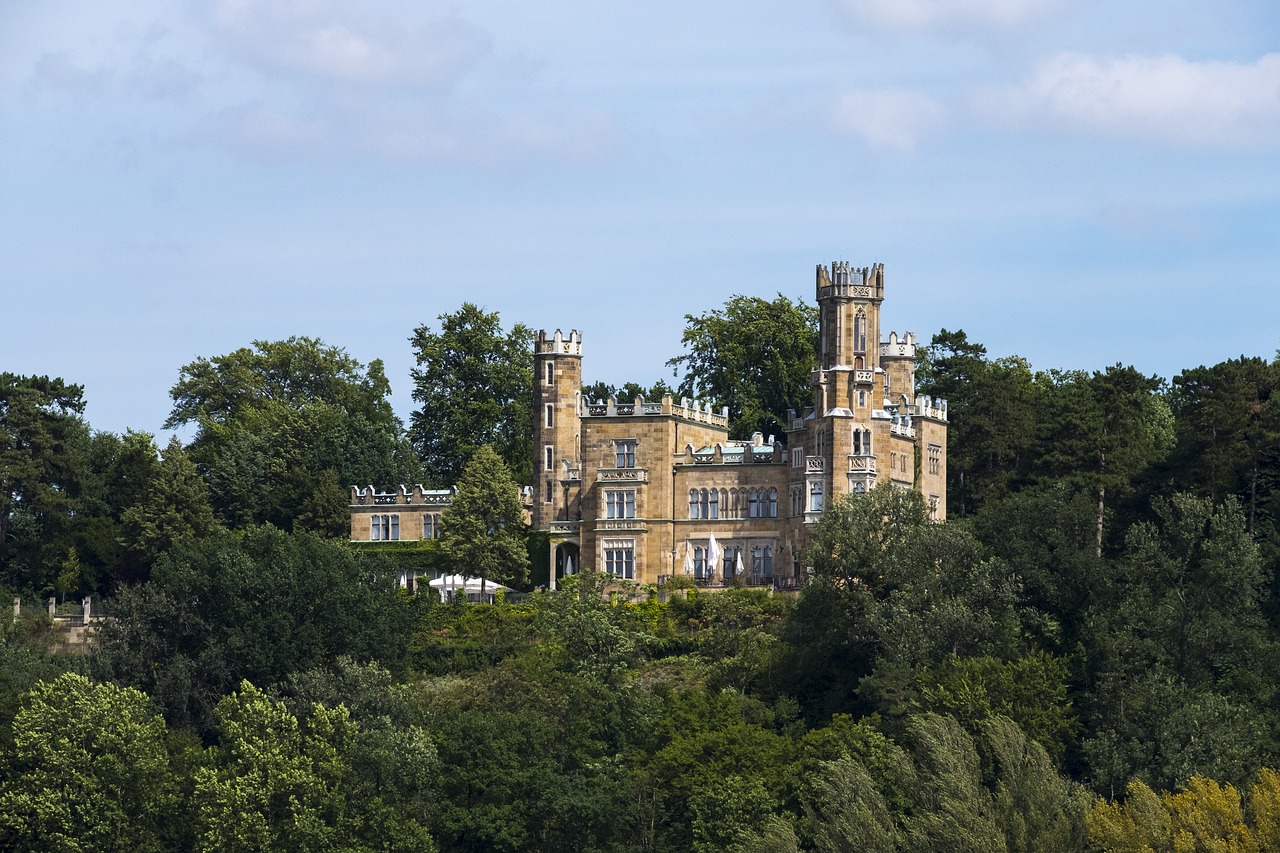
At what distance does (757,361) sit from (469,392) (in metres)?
12.6

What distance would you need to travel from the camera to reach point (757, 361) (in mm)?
112375

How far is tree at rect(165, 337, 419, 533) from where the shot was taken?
359ft

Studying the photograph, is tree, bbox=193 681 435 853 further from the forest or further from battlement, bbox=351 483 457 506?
A: battlement, bbox=351 483 457 506

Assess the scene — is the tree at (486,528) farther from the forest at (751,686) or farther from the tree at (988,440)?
the tree at (988,440)

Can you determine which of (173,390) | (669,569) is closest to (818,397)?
(669,569)

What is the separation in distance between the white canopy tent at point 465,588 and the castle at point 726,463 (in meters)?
2.13

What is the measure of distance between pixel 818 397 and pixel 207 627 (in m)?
22.2

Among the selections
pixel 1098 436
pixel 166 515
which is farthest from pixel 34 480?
pixel 1098 436

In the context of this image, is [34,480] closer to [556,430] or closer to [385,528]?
[385,528]

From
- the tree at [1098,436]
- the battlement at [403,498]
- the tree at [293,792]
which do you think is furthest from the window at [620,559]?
the tree at [293,792]

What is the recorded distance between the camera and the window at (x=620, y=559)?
322 feet

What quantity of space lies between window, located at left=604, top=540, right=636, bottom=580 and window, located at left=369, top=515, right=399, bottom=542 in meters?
11.6

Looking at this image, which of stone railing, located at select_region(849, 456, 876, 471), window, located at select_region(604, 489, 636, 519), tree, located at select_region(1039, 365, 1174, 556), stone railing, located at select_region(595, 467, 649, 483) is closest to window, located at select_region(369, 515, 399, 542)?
stone railing, located at select_region(595, 467, 649, 483)

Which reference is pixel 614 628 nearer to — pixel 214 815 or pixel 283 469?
pixel 214 815
